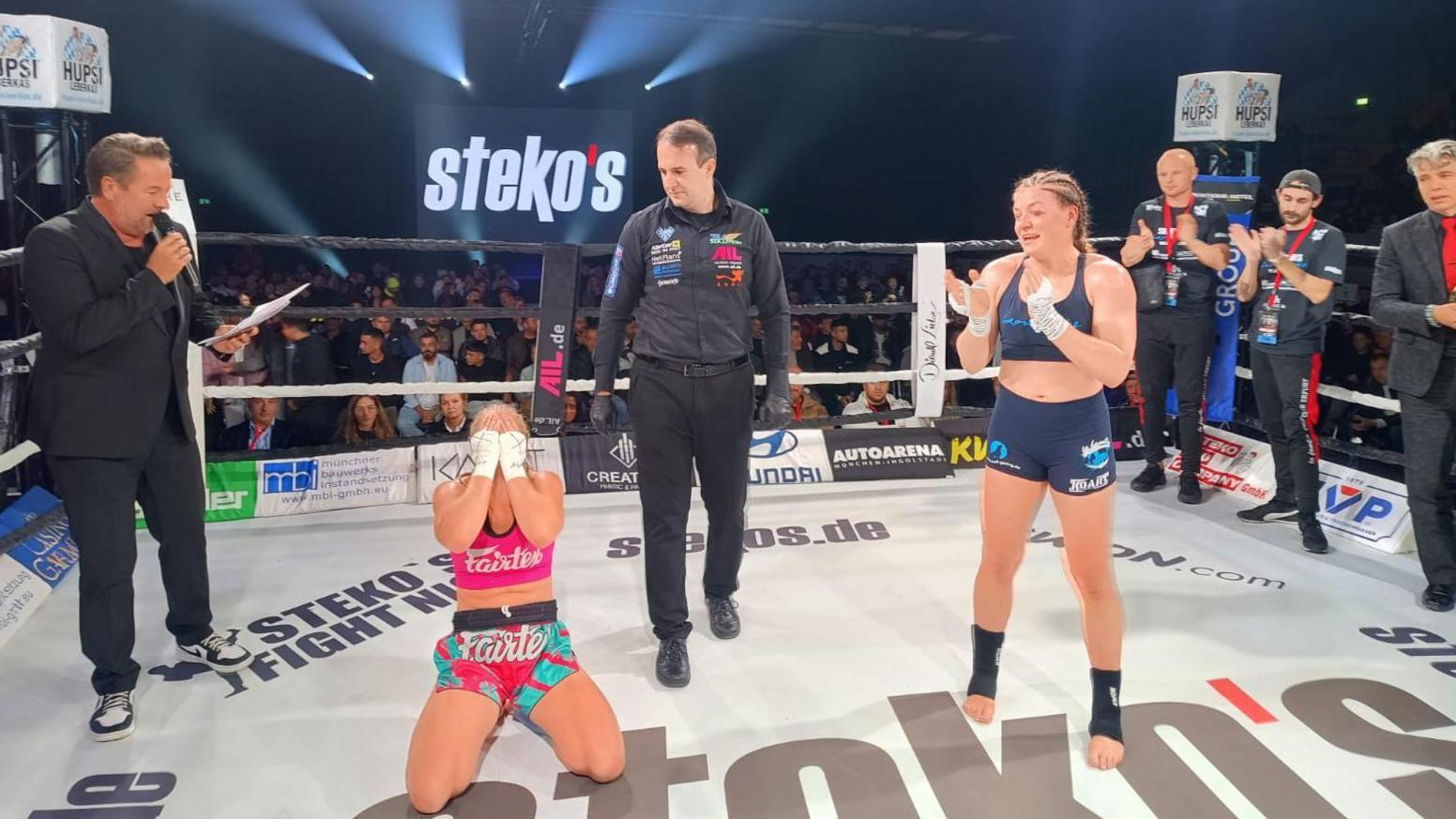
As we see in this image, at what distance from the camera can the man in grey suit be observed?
118 inches

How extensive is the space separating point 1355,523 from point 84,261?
14.5ft

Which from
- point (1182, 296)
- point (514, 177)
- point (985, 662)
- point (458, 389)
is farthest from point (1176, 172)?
point (514, 177)

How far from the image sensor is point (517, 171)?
10.5m

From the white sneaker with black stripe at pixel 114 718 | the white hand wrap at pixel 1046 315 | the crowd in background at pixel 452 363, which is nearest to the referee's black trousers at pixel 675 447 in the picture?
the white hand wrap at pixel 1046 315

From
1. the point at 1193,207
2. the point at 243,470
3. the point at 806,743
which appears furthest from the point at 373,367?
the point at 1193,207

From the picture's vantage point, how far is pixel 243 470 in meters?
3.93

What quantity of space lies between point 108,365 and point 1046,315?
217cm

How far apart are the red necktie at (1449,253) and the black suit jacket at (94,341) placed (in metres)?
3.71

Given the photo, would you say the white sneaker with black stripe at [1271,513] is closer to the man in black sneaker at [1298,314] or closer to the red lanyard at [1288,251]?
the man in black sneaker at [1298,314]

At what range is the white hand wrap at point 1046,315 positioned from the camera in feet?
6.37

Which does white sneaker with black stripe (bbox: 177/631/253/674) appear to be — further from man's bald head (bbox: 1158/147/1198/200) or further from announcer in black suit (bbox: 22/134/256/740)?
man's bald head (bbox: 1158/147/1198/200)

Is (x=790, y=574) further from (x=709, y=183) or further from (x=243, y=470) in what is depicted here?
(x=243, y=470)

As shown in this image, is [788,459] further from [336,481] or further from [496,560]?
[496,560]

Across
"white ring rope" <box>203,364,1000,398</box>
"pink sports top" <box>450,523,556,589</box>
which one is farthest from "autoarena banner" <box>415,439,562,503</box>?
"pink sports top" <box>450,523,556,589</box>
